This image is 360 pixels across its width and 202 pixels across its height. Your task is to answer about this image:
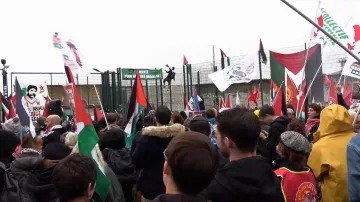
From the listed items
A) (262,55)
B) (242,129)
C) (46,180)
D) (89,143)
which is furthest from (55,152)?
(262,55)

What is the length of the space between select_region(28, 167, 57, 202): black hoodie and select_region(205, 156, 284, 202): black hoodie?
1.66 metres

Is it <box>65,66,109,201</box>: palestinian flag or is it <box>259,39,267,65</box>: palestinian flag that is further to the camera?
<box>259,39,267,65</box>: palestinian flag

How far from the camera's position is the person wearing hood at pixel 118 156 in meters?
4.89

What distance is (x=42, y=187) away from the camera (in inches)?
138

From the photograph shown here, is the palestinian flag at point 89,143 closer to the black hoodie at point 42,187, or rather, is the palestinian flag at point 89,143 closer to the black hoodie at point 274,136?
the black hoodie at point 42,187

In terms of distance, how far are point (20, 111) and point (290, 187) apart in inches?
170

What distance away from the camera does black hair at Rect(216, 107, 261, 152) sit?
2.66 meters

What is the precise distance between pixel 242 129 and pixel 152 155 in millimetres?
2136

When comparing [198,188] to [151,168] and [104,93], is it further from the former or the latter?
[104,93]

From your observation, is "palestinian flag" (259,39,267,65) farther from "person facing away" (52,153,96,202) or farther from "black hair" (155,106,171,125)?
"person facing away" (52,153,96,202)

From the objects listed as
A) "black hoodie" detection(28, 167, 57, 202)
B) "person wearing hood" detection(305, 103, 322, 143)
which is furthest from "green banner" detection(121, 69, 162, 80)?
"black hoodie" detection(28, 167, 57, 202)

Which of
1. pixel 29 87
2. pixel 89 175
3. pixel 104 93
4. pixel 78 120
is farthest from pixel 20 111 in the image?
pixel 104 93

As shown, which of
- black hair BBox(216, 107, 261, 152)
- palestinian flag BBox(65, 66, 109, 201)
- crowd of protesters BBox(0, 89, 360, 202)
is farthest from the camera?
palestinian flag BBox(65, 66, 109, 201)

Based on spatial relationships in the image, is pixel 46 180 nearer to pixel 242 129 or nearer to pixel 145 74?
pixel 242 129
